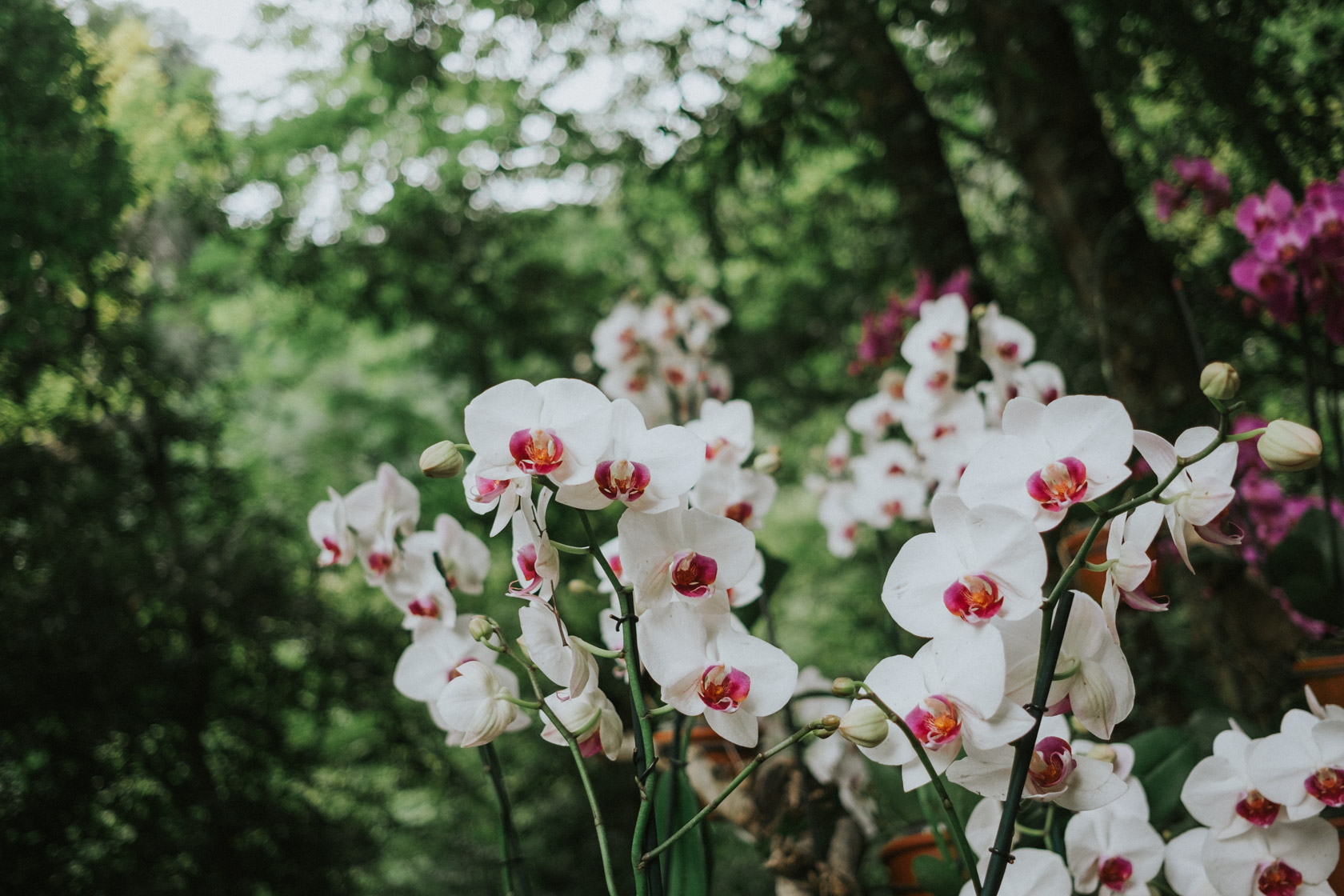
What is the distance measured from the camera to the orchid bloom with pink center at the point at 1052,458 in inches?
15.6

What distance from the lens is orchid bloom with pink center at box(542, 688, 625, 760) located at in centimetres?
44

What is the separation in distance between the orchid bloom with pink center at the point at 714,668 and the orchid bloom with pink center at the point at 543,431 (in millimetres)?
87

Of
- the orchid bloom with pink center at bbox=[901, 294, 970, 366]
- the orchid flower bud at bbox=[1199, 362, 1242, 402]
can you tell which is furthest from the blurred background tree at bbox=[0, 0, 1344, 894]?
the orchid flower bud at bbox=[1199, 362, 1242, 402]

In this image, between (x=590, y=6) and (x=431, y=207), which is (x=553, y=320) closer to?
(x=431, y=207)

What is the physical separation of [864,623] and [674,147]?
6.06 feet

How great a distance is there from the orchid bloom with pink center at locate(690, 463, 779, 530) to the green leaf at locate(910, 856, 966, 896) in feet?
0.97

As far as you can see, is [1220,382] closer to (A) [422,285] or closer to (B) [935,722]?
(B) [935,722]

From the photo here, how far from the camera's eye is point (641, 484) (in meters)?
0.42

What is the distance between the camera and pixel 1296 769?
508 mm

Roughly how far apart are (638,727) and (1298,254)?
93cm

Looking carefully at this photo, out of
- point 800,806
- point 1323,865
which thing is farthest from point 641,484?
point 800,806

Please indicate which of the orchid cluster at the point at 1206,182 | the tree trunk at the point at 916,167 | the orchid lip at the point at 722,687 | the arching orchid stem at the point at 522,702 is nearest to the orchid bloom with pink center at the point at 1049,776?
the orchid lip at the point at 722,687

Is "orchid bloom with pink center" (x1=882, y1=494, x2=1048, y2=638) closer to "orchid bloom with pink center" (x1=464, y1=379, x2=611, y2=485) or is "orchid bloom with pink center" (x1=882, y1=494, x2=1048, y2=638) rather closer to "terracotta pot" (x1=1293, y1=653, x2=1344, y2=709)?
"orchid bloom with pink center" (x1=464, y1=379, x2=611, y2=485)

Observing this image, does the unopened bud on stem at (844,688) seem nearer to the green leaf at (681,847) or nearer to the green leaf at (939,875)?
the green leaf at (681,847)
